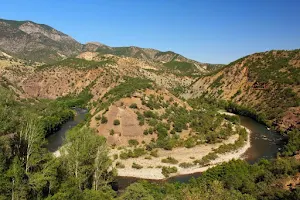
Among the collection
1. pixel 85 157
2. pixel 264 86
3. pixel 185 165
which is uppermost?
pixel 264 86

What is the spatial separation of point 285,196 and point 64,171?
22.8 m

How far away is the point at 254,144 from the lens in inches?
2640

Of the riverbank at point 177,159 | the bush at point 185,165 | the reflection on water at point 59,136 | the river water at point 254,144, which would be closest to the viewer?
the river water at point 254,144

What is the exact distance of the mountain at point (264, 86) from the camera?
85.4 metres

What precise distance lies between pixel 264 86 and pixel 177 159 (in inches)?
2668

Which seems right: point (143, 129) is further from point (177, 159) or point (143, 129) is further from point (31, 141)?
point (31, 141)

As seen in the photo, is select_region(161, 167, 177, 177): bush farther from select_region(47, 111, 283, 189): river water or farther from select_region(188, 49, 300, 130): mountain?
select_region(188, 49, 300, 130): mountain

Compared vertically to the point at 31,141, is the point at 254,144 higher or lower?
lower

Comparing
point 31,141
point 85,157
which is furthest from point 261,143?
point 31,141

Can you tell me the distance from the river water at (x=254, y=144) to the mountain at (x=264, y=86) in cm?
452

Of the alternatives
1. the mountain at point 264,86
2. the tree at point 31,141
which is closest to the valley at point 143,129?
the tree at point 31,141

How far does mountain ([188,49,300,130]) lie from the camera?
3361 inches

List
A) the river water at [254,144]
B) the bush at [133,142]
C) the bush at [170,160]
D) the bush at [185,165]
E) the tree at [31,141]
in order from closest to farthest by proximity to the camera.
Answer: the tree at [31,141], the river water at [254,144], the bush at [185,165], the bush at [170,160], the bush at [133,142]

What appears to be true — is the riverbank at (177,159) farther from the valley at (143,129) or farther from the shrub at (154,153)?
the shrub at (154,153)
